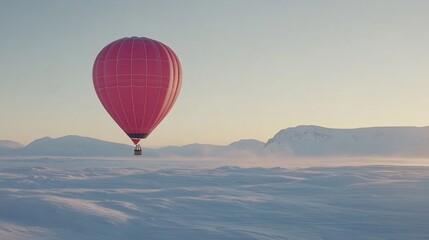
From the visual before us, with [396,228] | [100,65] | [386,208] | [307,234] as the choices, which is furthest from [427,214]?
[100,65]

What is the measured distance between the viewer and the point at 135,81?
32562mm

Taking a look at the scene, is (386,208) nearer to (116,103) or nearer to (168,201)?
(168,201)

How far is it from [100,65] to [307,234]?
59.0 feet

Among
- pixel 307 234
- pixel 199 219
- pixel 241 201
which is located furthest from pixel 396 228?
pixel 241 201

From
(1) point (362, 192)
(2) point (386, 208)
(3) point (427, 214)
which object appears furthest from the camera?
(1) point (362, 192)

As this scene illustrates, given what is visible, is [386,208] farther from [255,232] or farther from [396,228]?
[255,232]

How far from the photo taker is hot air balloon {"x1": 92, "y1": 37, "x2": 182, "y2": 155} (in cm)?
3247

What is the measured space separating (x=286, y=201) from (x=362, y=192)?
1244 centimetres

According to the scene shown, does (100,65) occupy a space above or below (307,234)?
above

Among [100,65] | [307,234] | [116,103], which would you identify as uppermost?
[100,65]

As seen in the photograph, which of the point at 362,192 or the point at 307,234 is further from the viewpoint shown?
the point at 362,192

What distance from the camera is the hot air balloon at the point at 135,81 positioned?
3247 centimetres

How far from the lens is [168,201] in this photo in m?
41.6

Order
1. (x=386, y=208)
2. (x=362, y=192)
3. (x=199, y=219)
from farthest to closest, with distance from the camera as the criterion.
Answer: (x=362, y=192), (x=386, y=208), (x=199, y=219)
